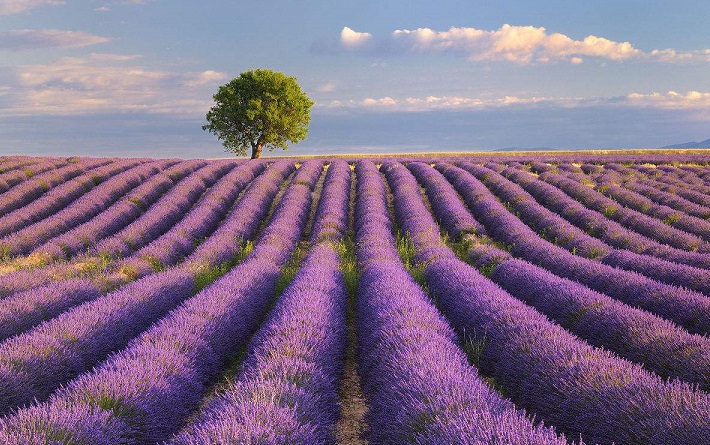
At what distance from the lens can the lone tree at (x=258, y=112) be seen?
34.1 meters

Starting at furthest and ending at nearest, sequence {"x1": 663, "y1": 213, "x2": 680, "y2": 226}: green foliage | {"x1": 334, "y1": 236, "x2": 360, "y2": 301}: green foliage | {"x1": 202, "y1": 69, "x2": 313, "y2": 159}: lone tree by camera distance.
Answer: {"x1": 202, "y1": 69, "x2": 313, "y2": 159}: lone tree < {"x1": 663, "y1": 213, "x2": 680, "y2": 226}: green foliage < {"x1": 334, "y1": 236, "x2": 360, "y2": 301}: green foliage

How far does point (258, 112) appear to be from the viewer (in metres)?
33.4

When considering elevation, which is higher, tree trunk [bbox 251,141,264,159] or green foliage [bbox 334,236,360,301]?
tree trunk [bbox 251,141,264,159]

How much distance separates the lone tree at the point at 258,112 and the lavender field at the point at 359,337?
2198 centimetres

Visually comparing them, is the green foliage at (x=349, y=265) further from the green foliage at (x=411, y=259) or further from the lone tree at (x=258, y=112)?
the lone tree at (x=258, y=112)

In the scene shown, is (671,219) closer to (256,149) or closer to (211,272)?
(211,272)

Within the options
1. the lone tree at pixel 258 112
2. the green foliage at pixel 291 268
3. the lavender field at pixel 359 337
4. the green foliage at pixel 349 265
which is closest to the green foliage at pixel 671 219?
the lavender field at pixel 359 337

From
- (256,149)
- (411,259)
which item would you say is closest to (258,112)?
(256,149)

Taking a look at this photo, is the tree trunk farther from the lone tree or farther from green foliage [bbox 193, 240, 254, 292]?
green foliage [bbox 193, 240, 254, 292]

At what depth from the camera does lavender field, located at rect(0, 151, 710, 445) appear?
10.6 feet

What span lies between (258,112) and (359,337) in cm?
2944

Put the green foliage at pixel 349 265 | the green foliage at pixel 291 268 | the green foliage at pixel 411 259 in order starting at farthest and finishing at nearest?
1. the green foliage at pixel 411 259
2. the green foliage at pixel 349 265
3. the green foliage at pixel 291 268

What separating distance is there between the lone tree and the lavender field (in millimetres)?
21978

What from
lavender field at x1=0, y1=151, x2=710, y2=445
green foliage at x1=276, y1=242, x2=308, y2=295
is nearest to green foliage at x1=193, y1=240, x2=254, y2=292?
lavender field at x1=0, y1=151, x2=710, y2=445
